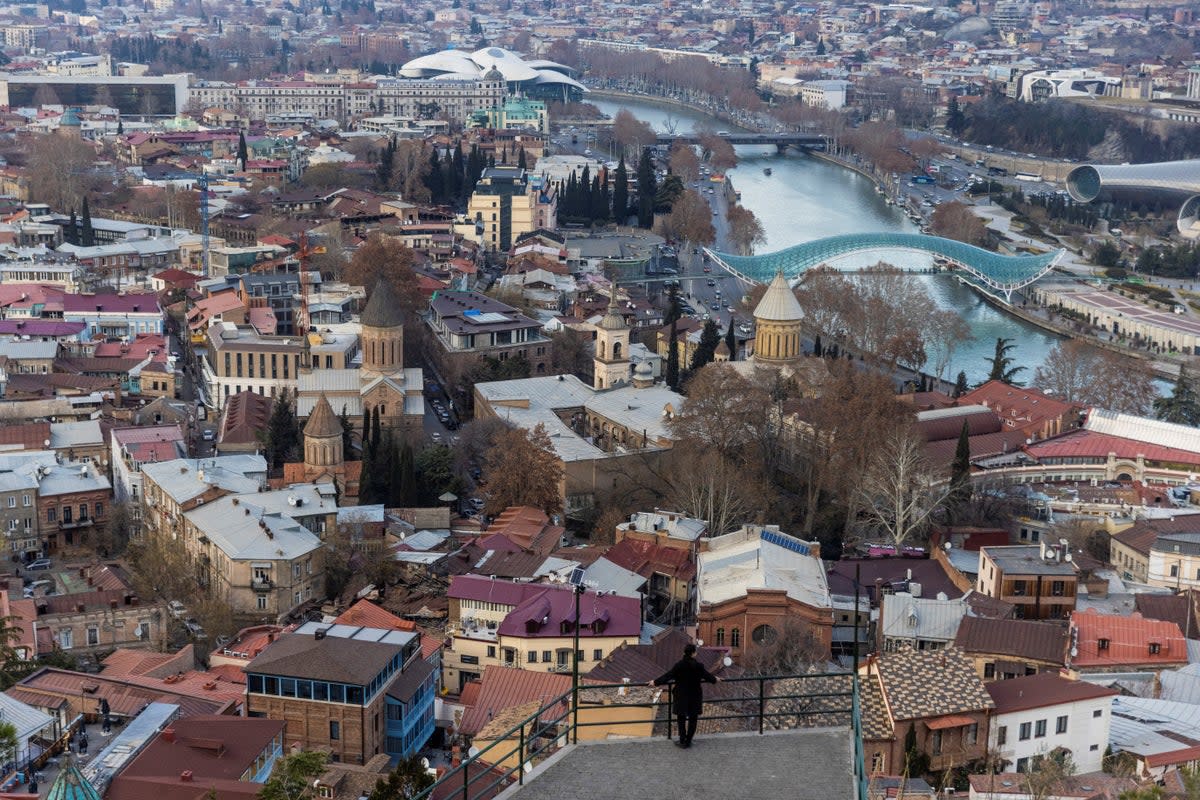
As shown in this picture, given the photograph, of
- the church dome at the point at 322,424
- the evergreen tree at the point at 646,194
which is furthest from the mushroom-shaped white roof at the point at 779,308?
the evergreen tree at the point at 646,194

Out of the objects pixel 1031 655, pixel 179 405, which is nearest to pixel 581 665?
pixel 1031 655

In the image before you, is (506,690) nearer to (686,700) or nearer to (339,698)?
(339,698)

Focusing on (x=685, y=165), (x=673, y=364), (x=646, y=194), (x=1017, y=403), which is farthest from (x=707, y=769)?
(x=685, y=165)

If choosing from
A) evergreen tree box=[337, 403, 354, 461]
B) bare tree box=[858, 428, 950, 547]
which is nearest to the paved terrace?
bare tree box=[858, 428, 950, 547]

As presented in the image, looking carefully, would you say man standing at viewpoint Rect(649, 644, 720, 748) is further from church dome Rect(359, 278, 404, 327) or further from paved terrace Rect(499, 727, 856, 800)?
church dome Rect(359, 278, 404, 327)

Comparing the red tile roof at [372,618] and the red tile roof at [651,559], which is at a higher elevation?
the red tile roof at [372,618]

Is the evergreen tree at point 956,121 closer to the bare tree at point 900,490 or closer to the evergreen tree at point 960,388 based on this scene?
the evergreen tree at point 960,388
